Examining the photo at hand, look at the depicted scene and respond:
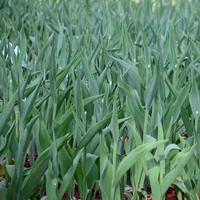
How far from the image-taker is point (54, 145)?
1.00 meters

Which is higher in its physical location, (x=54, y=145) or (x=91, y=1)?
(x=91, y=1)

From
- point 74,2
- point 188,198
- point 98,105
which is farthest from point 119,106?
point 74,2

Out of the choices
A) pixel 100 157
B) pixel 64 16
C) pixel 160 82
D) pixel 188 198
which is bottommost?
pixel 188 198

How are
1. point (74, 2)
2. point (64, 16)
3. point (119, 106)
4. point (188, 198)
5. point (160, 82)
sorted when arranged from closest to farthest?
point (188, 198) < point (160, 82) < point (119, 106) < point (64, 16) < point (74, 2)

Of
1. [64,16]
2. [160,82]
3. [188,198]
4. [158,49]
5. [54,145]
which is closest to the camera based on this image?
[54,145]

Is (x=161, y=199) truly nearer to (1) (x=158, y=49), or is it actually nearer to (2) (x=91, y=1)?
(1) (x=158, y=49)

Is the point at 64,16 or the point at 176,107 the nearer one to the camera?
the point at 176,107

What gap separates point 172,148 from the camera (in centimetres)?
104

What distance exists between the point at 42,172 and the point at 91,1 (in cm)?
219

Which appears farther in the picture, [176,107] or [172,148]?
[176,107]

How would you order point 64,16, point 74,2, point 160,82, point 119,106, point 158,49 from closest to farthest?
point 160,82, point 119,106, point 158,49, point 64,16, point 74,2

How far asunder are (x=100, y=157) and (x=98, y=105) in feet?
0.74

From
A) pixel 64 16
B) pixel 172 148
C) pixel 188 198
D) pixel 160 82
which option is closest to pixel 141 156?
pixel 172 148

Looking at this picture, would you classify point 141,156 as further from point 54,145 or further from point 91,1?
point 91,1
